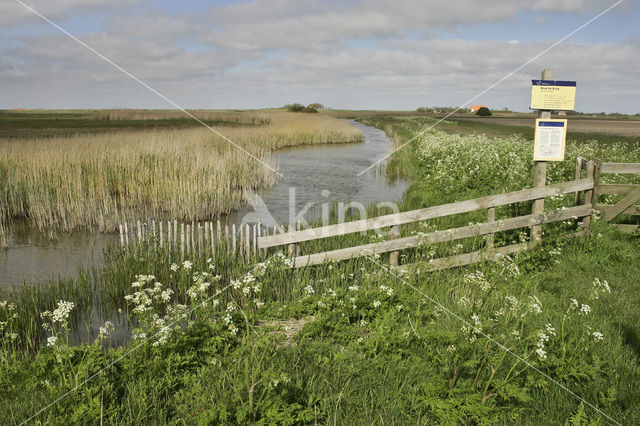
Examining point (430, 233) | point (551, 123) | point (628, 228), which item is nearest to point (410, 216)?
point (430, 233)

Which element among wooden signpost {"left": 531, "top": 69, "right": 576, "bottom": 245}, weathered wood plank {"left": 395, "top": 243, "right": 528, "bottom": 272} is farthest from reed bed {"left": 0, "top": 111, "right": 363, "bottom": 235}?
wooden signpost {"left": 531, "top": 69, "right": 576, "bottom": 245}

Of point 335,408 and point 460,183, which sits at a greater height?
point 460,183

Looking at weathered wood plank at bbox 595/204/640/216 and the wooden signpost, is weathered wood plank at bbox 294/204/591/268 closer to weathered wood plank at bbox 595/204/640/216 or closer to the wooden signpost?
the wooden signpost

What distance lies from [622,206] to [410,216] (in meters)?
4.75

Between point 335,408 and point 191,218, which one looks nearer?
point 335,408

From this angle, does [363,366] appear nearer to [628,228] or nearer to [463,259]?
[463,259]

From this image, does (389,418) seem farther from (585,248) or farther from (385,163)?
(385,163)

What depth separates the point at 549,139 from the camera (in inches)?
335

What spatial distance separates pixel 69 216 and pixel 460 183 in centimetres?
1297

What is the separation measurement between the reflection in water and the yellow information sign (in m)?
6.83

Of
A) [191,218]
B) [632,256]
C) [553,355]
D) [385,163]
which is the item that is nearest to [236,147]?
[385,163]

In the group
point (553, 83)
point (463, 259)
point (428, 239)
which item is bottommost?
point (463, 259)

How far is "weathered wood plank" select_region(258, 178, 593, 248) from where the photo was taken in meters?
8.06

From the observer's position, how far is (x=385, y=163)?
89.3 ft
